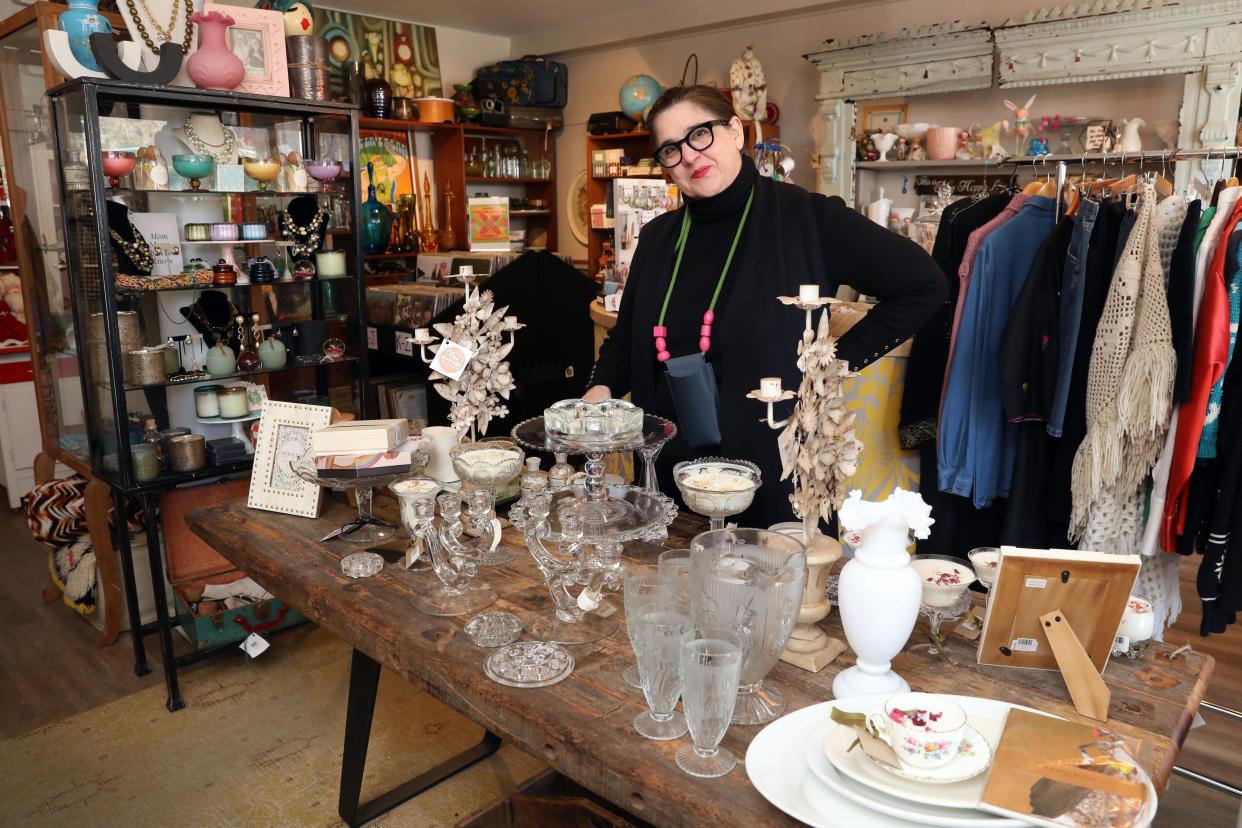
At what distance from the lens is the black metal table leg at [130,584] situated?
2.82 metres

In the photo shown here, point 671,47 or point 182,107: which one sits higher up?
point 671,47

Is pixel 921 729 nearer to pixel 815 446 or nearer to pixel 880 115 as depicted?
pixel 815 446

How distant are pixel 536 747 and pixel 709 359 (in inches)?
44.1

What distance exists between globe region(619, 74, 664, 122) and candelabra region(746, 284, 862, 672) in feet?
18.3

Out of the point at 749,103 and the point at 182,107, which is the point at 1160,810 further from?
the point at 749,103

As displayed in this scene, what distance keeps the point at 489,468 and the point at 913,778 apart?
1.09 m

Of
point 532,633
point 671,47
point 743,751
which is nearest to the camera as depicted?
point 743,751

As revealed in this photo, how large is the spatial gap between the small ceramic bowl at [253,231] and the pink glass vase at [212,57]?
0.46 meters

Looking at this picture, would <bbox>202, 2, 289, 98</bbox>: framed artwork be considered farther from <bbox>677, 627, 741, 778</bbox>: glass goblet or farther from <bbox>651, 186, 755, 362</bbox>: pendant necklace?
<bbox>677, 627, 741, 778</bbox>: glass goblet

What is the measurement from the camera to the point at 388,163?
680 centimetres

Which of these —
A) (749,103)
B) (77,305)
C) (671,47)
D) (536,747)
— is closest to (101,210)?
(77,305)

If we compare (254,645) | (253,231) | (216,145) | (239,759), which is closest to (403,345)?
(253,231)

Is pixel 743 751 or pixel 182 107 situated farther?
pixel 182 107

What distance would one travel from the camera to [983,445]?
8.86 ft
